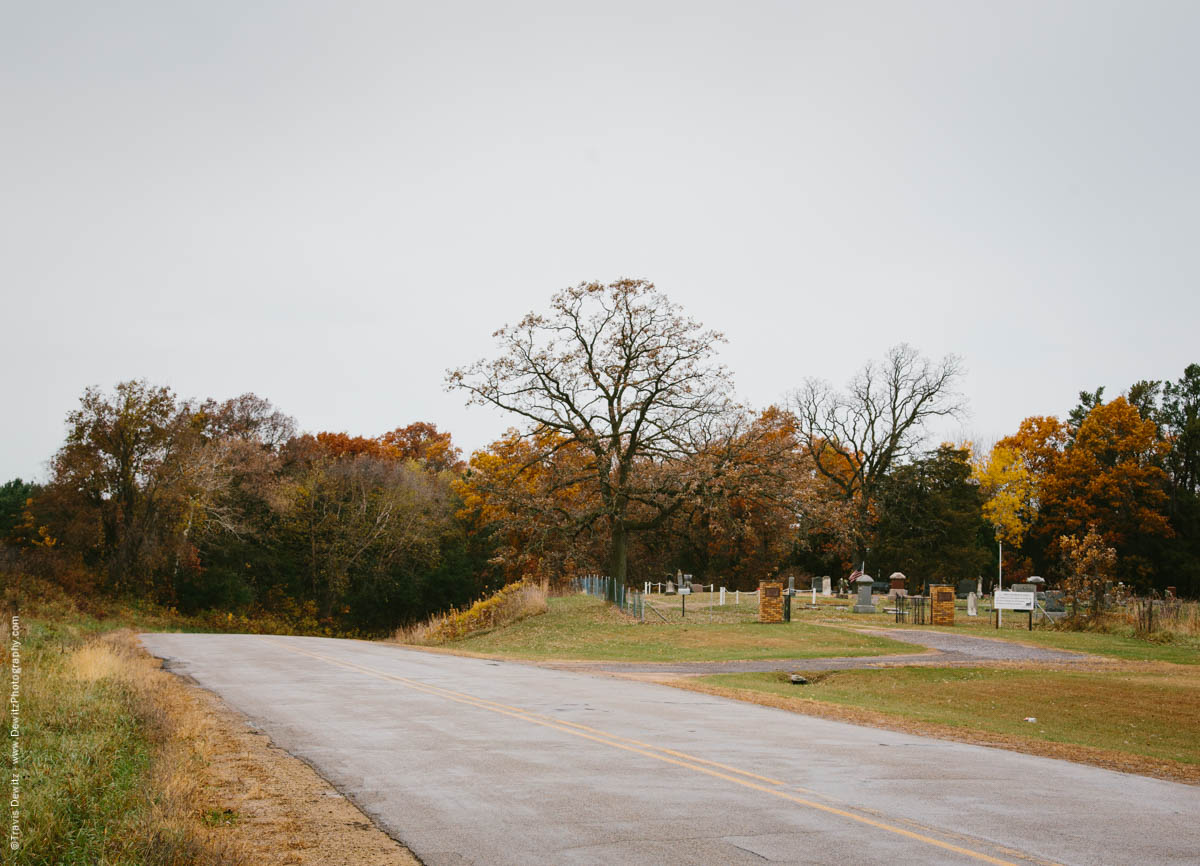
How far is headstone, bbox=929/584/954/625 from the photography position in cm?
3659

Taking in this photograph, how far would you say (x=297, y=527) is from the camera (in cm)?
5922

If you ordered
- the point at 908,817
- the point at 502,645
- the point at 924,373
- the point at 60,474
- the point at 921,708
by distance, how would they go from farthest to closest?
the point at 924,373 < the point at 60,474 < the point at 502,645 < the point at 921,708 < the point at 908,817

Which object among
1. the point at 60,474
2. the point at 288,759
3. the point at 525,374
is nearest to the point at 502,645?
the point at 525,374

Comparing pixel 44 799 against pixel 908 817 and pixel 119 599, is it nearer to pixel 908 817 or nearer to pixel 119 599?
pixel 908 817

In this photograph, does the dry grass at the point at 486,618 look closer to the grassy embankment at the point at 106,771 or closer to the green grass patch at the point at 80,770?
the grassy embankment at the point at 106,771

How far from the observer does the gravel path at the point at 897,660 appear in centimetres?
2248

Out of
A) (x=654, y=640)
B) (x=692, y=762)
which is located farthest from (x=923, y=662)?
(x=692, y=762)

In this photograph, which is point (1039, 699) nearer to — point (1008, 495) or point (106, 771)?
point (106, 771)

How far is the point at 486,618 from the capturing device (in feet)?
117

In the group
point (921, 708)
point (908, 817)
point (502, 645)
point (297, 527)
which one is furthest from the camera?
point (297, 527)

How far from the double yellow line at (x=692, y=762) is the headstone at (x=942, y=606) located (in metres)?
25.9

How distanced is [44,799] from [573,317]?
33.1m

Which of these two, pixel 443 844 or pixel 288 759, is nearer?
pixel 443 844

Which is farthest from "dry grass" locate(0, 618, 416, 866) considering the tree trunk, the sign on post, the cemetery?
the sign on post
